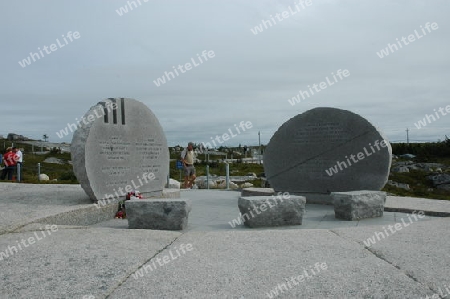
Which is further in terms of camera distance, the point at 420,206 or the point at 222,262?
the point at 420,206

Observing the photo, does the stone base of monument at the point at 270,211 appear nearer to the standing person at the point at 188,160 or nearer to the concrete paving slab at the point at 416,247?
the concrete paving slab at the point at 416,247

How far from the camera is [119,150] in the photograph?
25.0 ft

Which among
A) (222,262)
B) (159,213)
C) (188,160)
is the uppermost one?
(188,160)

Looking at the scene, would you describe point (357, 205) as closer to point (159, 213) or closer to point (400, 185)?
point (159, 213)

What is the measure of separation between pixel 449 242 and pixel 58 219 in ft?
16.0

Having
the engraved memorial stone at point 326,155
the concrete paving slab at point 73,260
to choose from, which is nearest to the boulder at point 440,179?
the engraved memorial stone at point 326,155

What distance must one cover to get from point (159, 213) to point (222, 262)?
2.16 m

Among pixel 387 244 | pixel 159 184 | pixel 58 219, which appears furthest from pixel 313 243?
pixel 159 184

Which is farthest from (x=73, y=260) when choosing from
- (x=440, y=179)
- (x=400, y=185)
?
(x=440, y=179)

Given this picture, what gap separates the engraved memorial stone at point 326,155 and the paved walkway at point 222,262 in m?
2.88

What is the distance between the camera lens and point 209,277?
10.6 feet

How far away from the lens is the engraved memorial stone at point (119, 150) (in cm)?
693

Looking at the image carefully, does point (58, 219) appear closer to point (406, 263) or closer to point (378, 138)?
point (406, 263)

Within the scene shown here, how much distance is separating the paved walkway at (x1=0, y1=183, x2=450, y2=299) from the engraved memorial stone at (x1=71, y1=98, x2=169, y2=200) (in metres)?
1.57
